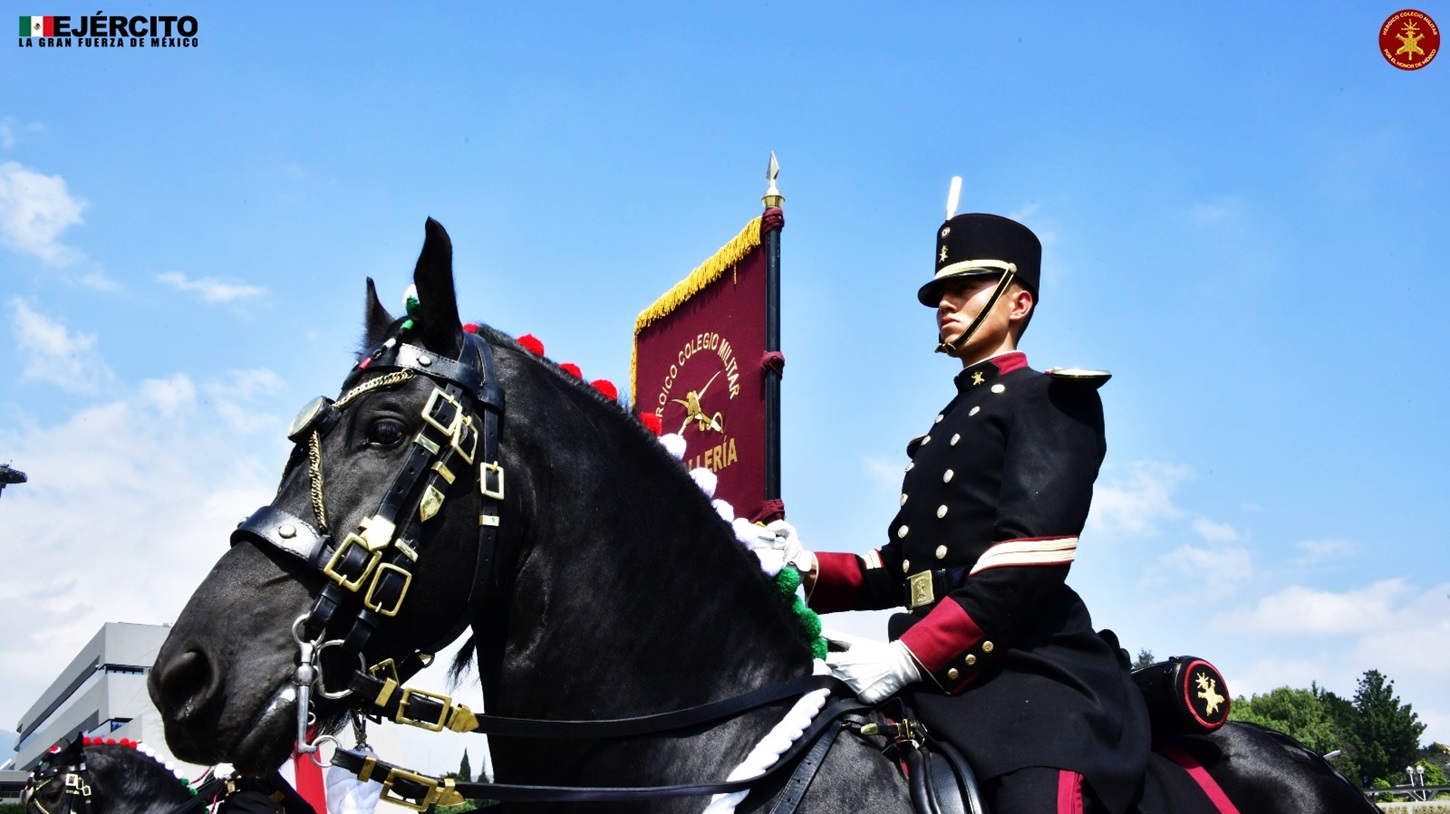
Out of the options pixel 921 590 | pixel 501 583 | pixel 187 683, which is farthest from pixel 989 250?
pixel 187 683

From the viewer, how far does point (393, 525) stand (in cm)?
288

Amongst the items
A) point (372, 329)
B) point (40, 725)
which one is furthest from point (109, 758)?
point (40, 725)

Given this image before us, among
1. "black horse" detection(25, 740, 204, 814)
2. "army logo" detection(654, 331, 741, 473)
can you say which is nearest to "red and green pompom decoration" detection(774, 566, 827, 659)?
"army logo" detection(654, 331, 741, 473)

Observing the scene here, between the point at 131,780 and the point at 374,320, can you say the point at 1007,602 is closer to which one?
the point at 374,320

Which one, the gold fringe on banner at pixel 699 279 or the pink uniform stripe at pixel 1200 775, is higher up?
the gold fringe on banner at pixel 699 279

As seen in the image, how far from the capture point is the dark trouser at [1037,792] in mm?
3174

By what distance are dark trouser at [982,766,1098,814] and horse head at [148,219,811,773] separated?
0.74m

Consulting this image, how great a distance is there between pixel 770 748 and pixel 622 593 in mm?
644

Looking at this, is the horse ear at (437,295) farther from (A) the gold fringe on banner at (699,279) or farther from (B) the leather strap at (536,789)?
(A) the gold fringe on banner at (699,279)

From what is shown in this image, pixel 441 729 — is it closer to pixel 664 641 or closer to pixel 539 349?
pixel 664 641

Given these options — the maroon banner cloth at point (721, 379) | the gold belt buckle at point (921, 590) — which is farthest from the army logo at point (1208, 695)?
the maroon banner cloth at point (721, 379)

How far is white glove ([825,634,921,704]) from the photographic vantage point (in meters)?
3.38

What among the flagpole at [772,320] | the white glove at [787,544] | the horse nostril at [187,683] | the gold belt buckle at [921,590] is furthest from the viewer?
the flagpole at [772,320]

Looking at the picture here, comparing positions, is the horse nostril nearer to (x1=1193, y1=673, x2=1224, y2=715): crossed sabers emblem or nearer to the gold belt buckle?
the gold belt buckle
